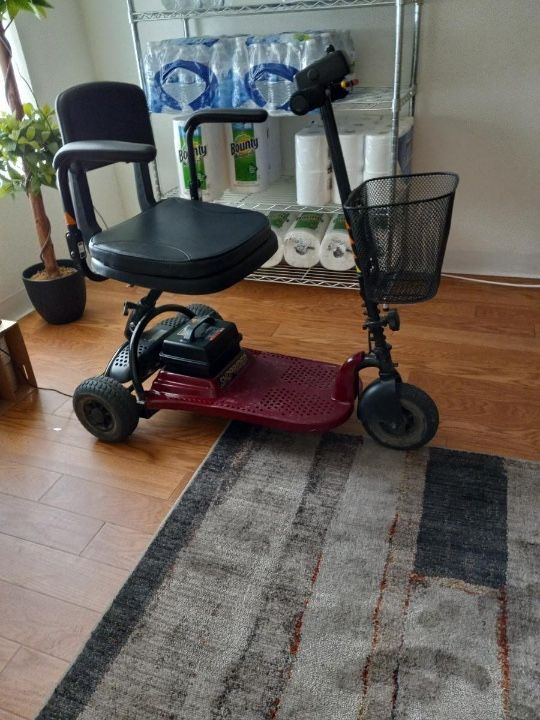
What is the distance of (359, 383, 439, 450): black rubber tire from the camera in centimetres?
142

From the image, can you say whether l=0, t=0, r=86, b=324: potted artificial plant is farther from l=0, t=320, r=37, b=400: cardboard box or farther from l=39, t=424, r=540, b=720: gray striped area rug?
l=39, t=424, r=540, b=720: gray striped area rug

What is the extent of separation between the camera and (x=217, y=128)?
229cm

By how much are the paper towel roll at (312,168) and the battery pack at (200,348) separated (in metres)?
0.81

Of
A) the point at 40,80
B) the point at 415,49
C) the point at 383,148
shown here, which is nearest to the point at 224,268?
the point at 383,148

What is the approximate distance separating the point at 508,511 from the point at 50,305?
1.70 m

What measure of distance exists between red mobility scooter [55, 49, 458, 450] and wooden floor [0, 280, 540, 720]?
5.1 inches

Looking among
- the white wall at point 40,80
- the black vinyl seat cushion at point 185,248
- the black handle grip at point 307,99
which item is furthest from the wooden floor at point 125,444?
the black handle grip at point 307,99

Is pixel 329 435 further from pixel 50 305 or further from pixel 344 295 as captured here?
pixel 50 305

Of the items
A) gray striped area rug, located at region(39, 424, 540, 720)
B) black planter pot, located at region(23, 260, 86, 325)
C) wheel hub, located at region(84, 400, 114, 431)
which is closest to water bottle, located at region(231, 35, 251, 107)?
black planter pot, located at region(23, 260, 86, 325)

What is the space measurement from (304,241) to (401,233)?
3.88ft

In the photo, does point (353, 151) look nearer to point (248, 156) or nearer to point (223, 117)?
point (248, 156)

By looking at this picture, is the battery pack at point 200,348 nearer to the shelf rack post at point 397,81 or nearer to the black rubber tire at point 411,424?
the black rubber tire at point 411,424

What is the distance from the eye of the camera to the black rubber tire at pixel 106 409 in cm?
154

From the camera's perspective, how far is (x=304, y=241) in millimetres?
2365
